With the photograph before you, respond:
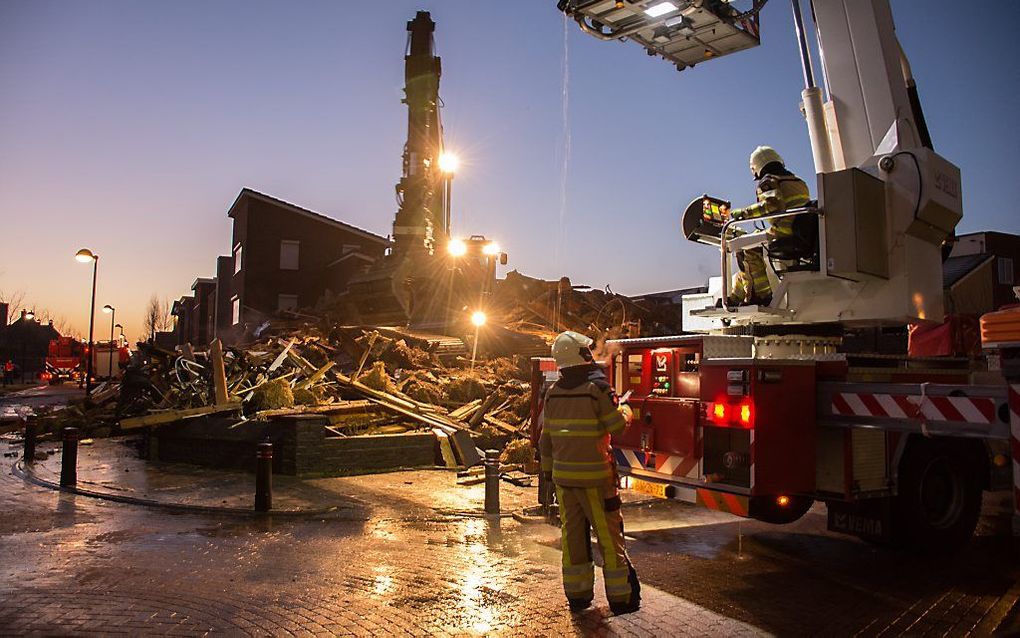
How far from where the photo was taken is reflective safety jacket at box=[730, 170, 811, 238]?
6.69 meters

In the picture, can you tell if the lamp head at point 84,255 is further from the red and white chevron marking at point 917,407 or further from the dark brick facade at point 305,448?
the red and white chevron marking at point 917,407

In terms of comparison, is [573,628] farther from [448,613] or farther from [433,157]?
[433,157]

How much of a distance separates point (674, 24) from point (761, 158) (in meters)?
1.65

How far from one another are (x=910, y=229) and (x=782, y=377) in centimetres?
197

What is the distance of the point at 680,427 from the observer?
630 cm

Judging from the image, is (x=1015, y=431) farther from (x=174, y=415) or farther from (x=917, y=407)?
(x=174, y=415)

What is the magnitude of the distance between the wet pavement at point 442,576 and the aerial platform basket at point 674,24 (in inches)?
204

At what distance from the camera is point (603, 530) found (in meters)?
5.09

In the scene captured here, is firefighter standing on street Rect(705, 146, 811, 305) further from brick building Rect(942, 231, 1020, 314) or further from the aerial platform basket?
brick building Rect(942, 231, 1020, 314)

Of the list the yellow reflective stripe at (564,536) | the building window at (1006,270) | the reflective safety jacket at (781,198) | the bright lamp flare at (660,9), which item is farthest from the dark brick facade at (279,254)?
the yellow reflective stripe at (564,536)

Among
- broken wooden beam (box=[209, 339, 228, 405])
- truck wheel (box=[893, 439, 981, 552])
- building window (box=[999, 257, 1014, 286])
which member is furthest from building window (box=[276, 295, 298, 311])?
truck wheel (box=[893, 439, 981, 552])

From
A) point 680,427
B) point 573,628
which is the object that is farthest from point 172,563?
point 680,427

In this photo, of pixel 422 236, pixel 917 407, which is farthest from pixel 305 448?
pixel 422 236

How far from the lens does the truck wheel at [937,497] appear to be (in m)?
6.54
